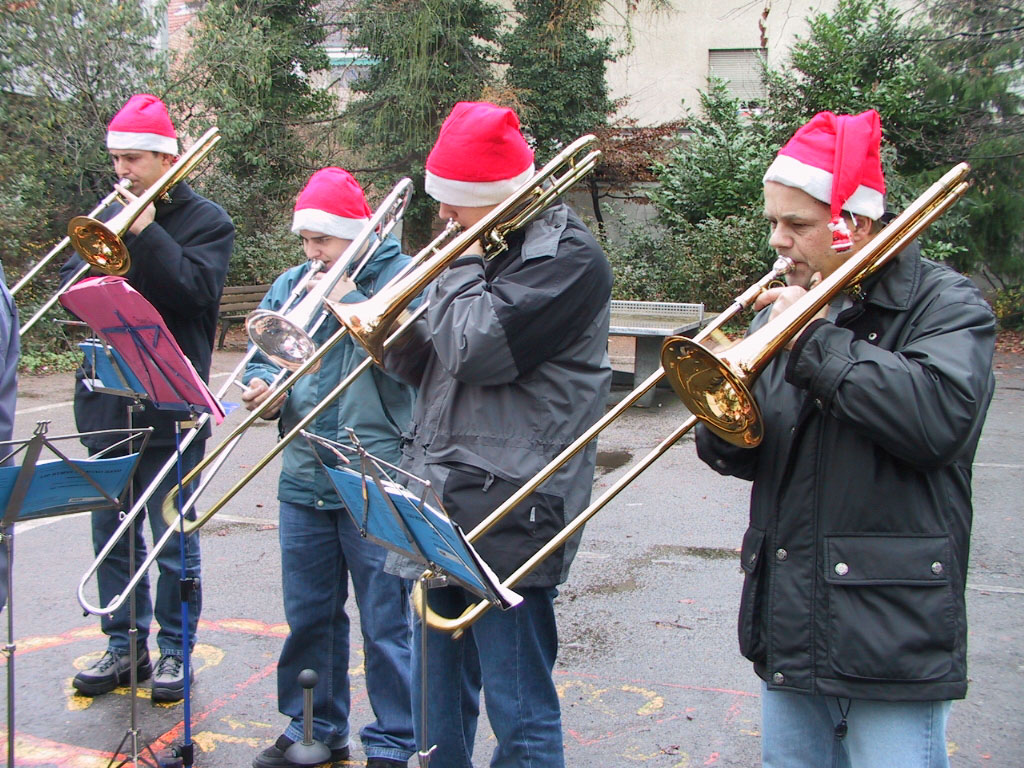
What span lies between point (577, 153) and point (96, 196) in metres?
11.2

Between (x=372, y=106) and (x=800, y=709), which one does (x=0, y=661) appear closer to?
(x=800, y=709)

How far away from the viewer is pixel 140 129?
12.2 ft

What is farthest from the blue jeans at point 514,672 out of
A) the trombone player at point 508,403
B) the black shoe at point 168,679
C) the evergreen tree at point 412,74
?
the evergreen tree at point 412,74

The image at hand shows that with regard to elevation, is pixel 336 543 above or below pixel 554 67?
below

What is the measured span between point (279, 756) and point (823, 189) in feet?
7.90

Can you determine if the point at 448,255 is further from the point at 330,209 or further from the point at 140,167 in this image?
the point at 140,167

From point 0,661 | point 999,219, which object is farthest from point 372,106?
point 0,661

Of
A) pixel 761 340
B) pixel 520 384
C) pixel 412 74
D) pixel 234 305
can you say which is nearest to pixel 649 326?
pixel 234 305

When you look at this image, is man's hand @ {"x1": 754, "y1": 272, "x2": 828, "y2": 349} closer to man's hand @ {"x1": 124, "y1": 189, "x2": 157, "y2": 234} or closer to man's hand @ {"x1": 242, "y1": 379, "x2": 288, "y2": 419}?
man's hand @ {"x1": 242, "y1": 379, "x2": 288, "y2": 419}

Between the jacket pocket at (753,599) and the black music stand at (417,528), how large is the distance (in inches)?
19.3

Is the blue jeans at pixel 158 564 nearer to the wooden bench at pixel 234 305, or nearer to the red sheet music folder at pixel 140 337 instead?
the red sheet music folder at pixel 140 337

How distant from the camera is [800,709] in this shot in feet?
6.89

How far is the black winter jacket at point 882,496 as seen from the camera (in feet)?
6.04

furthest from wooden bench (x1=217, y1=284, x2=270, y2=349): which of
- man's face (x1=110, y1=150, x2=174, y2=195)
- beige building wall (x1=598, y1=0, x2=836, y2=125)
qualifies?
man's face (x1=110, y1=150, x2=174, y2=195)
